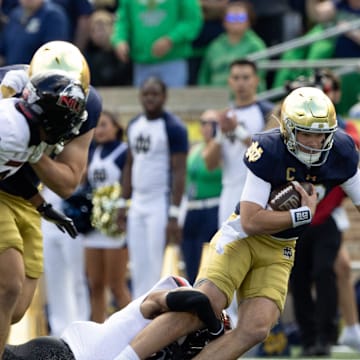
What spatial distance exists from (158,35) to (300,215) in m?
5.30

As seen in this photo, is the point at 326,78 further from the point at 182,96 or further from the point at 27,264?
the point at 27,264

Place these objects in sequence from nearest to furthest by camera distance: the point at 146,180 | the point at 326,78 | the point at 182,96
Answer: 1. the point at 326,78
2. the point at 146,180
3. the point at 182,96

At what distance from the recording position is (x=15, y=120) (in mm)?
6570

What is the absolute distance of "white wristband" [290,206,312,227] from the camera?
6.95 metres

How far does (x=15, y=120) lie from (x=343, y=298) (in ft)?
12.9

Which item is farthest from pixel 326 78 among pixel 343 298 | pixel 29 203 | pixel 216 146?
pixel 29 203

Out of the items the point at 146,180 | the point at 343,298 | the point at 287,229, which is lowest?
the point at 343,298

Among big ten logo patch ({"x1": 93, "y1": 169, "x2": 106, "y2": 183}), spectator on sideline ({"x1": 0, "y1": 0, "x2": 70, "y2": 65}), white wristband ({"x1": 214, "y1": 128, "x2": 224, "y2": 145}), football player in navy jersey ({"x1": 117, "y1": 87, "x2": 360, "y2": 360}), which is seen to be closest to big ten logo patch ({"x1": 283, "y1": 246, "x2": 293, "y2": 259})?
football player in navy jersey ({"x1": 117, "y1": 87, "x2": 360, "y2": 360})

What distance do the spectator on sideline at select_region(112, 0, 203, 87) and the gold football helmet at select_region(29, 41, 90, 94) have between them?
4.77 metres

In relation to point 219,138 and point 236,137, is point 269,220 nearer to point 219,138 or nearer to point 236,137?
point 236,137

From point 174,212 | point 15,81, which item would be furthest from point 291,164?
point 174,212

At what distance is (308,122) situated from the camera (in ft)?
22.9

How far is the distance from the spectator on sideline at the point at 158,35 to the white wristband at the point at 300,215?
505cm

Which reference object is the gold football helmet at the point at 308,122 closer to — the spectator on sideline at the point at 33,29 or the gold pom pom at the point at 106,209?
the gold pom pom at the point at 106,209
